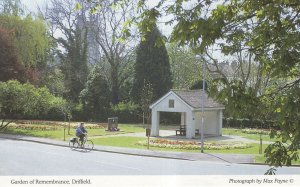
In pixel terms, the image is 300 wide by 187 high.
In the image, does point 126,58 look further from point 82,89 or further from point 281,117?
point 281,117

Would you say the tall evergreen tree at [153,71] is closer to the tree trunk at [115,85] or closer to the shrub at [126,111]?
the shrub at [126,111]

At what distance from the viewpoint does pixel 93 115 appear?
10.5m

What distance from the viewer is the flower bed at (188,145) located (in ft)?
43.2

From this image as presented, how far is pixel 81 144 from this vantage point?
1002 centimetres

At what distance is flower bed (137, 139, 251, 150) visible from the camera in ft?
43.2

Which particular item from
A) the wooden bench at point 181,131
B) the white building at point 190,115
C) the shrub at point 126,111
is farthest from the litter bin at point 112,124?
the wooden bench at point 181,131

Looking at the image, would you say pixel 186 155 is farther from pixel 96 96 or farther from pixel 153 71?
pixel 96 96

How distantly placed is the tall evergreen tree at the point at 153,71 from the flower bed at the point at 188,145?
2.16 meters

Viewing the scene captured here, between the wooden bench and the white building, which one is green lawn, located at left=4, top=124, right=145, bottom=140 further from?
the wooden bench

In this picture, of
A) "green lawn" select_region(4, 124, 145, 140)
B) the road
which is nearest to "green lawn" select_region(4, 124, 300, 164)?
"green lawn" select_region(4, 124, 145, 140)

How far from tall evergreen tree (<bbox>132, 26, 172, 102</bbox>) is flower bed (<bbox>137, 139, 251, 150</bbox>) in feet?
7.07

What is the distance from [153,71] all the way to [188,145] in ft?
10.2
